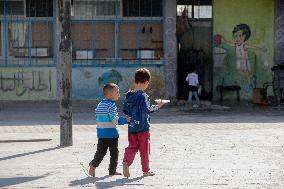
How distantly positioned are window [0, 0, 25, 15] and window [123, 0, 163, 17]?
3.70 metres

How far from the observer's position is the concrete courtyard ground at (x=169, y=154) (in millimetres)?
9094

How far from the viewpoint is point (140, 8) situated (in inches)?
968

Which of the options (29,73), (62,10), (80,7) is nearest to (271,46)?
(80,7)

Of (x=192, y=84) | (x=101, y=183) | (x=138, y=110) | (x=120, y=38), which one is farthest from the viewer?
(x=120, y=38)

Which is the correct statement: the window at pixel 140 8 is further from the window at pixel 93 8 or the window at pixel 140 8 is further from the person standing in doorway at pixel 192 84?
the person standing in doorway at pixel 192 84

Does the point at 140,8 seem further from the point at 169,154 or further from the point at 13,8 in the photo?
the point at 169,154

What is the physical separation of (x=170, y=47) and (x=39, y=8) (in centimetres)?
493

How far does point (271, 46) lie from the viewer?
83.3 feet

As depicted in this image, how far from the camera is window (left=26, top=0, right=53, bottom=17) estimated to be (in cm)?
2427

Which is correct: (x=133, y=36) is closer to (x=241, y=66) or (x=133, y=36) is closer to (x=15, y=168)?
(x=241, y=66)

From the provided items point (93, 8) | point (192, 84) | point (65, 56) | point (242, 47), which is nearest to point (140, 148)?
point (65, 56)

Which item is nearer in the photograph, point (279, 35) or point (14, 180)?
point (14, 180)

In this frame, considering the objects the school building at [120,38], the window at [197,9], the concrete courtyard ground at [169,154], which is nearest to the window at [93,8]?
the school building at [120,38]

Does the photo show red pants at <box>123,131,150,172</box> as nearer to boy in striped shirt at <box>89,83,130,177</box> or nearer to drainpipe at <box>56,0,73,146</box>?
boy in striped shirt at <box>89,83,130,177</box>
